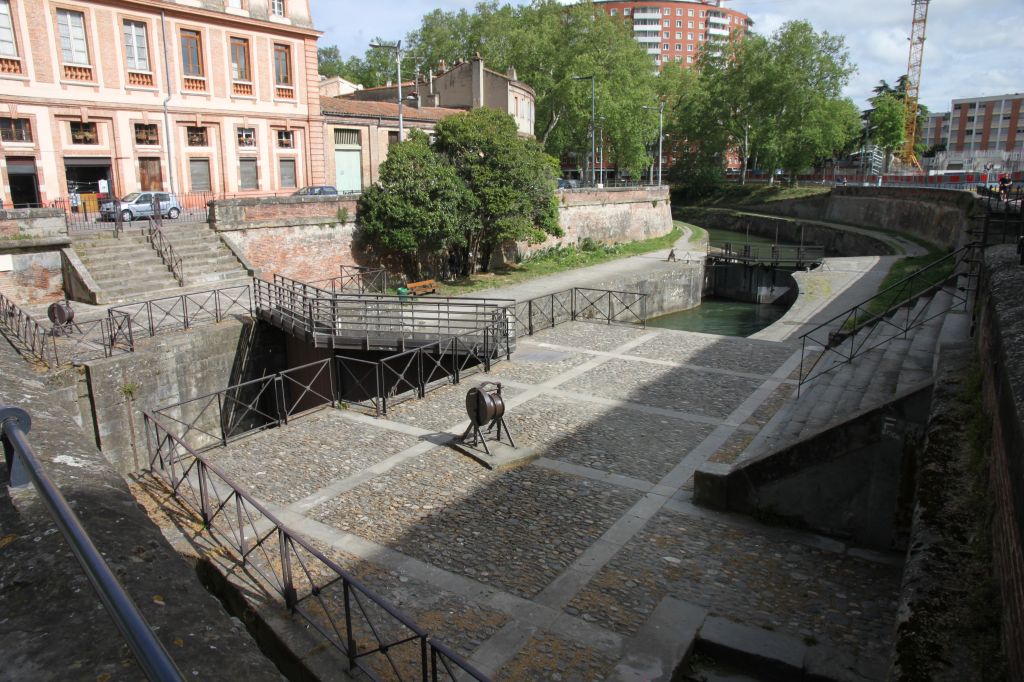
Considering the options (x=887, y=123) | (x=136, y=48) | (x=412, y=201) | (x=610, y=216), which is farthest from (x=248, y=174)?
(x=887, y=123)

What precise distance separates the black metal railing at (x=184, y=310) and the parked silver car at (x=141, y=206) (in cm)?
537

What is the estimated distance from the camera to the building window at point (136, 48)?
23.6 meters

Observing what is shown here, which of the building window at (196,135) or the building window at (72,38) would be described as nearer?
the building window at (72,38)

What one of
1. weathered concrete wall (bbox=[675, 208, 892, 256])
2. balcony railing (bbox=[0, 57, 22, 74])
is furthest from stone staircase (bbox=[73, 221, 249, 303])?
weathered concrete wall (bbox=[675, 208, 892, 256])

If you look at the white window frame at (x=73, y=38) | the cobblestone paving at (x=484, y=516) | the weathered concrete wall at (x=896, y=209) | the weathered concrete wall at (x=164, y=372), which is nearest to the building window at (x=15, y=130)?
the white window frame at (x=73, y=38)

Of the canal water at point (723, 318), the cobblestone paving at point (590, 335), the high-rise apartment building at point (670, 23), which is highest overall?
the high-rise apartment building at point (670, 23)

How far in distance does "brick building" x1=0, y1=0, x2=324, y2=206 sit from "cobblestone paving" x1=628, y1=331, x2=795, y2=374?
1796 cm

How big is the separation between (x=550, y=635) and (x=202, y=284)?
1585cm

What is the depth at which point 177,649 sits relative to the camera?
3096mm

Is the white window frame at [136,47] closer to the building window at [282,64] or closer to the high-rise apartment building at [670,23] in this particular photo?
the building window at [282,64]

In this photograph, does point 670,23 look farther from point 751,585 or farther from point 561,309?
point 751,585

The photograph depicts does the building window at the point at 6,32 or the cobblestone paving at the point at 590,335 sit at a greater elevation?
the building window at the point at 6,32

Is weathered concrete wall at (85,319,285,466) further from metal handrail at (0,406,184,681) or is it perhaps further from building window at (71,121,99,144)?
building window at (71,121,99,144)

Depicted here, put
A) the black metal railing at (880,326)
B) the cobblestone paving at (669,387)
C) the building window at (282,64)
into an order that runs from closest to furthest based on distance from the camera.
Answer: the cobblestone paving at (669,387)
the black metal railing at (880,326)
the building window at (282,64)
